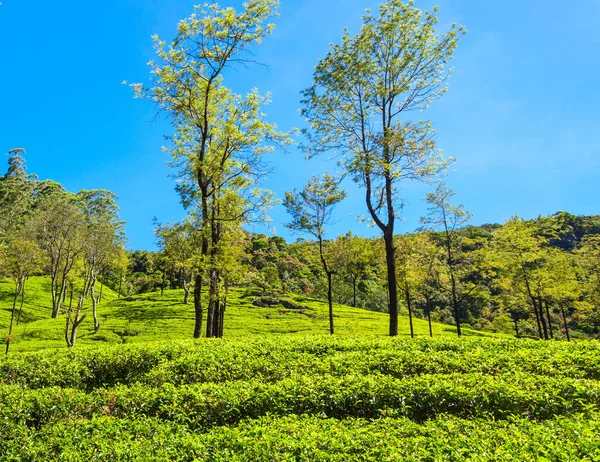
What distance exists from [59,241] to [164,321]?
1399 cm

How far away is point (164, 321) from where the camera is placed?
40.9 metres

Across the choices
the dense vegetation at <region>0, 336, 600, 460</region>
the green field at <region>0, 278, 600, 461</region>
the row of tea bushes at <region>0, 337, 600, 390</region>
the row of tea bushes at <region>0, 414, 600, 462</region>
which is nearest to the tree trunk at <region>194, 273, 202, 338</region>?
the green field at <region>0, 278, 600, 461</region>

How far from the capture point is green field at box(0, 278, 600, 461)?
5.51 m

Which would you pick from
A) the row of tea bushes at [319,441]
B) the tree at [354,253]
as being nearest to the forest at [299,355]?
the row of tea bushes at [319,441]

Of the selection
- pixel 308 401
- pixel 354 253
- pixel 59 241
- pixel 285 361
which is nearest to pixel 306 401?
pixel 308 401

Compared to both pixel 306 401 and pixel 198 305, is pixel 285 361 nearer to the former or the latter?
pixel 306 401

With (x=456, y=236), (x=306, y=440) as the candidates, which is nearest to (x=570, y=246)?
(x=456, y=236)

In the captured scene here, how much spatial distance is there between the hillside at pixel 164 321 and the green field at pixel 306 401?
894 inches

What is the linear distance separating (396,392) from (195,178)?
16.1 m

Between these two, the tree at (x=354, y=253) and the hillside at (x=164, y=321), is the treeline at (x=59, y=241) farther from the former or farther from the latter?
the tree at (x=354, y=253)

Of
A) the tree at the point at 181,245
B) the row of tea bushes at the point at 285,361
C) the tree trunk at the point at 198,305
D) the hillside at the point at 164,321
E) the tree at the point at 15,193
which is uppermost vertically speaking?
the tree at the point at 15,193

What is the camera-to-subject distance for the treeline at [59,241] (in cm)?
3675

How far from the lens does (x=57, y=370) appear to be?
10.1m

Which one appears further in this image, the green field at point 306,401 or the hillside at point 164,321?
the hillside at point 164,321
